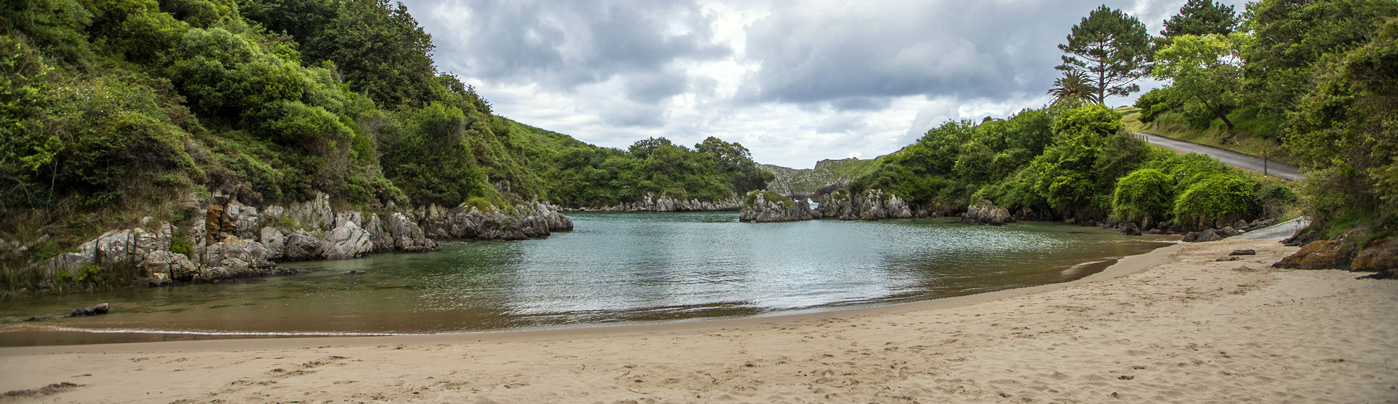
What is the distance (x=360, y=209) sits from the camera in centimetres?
3162

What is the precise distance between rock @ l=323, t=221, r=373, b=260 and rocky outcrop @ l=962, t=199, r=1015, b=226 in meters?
51.7

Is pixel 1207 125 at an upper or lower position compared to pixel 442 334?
upper

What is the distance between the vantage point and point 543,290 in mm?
19266

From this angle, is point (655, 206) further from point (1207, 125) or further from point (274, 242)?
point (274, 242)

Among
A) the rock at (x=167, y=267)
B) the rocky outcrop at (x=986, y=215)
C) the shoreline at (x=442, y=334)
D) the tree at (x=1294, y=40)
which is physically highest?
the tree at (x=1294, y=40)

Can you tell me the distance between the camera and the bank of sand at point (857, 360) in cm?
672

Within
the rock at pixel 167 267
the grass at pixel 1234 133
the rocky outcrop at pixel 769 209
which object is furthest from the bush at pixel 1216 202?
the rock at pixel 167 267

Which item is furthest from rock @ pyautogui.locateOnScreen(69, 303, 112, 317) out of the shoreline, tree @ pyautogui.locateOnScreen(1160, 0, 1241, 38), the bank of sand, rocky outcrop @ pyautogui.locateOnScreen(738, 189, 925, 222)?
tree @ pyautogui.locateOnScreen(1160, 0, 1241, 38)

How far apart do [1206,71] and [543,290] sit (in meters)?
57.2

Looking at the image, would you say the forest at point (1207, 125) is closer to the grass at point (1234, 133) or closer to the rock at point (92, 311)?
the grass at point (1234, 133)

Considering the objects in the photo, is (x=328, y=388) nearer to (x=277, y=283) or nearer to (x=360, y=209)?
(x=277, y=283)

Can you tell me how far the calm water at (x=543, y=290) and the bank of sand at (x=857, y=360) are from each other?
220 cm

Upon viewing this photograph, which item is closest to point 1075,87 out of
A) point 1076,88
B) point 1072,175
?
point 1076,88

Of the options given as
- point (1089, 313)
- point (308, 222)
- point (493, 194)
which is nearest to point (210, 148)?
point (308, 222)
